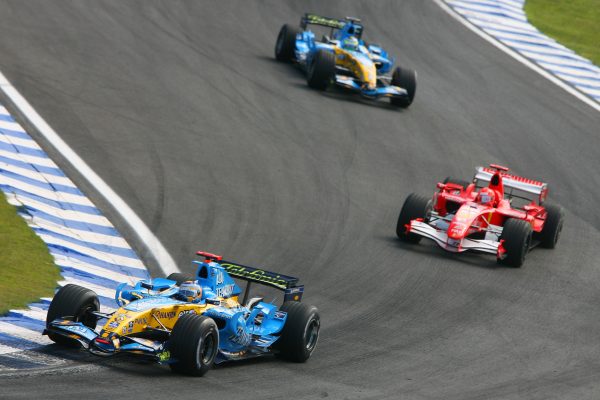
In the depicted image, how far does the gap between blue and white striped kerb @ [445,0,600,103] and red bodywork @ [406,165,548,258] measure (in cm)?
1238

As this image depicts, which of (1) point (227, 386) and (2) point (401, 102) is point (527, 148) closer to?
(2) point (401, 102)

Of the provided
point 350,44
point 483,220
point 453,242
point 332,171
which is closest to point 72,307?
point 453,242

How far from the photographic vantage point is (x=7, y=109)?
891 inches

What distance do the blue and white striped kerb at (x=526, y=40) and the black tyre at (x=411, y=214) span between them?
1395cm

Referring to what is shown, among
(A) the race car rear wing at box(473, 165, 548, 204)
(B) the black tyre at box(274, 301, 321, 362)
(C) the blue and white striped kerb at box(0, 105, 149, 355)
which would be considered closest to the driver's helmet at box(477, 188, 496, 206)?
(A) the race car rear wing at box(473, 165, 548, 204)

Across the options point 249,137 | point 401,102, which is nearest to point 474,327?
point 249,137

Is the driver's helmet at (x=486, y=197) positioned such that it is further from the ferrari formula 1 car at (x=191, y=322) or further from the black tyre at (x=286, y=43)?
the black tyre at (x=286, y=43)

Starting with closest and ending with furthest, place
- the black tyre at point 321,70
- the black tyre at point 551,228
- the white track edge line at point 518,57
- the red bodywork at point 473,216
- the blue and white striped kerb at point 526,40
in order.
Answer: the red bodywork at point 473,216 < the black tyre at point 551,228 < the black tyre at point 321,70 < the white track edge line at point 518,57 < the blue and white striped kerb at point 526,40

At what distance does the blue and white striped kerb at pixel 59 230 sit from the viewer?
44.6 ft

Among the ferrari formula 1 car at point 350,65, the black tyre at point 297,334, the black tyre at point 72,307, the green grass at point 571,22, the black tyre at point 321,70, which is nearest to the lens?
the black tyre at point 72,307

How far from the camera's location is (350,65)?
94.8 feet

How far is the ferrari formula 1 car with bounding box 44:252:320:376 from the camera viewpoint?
11820 millimetres

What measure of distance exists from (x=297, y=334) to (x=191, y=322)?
198 centimetres

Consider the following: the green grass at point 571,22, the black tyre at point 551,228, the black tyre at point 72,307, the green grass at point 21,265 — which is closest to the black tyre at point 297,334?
the black tyre at point 72,307
